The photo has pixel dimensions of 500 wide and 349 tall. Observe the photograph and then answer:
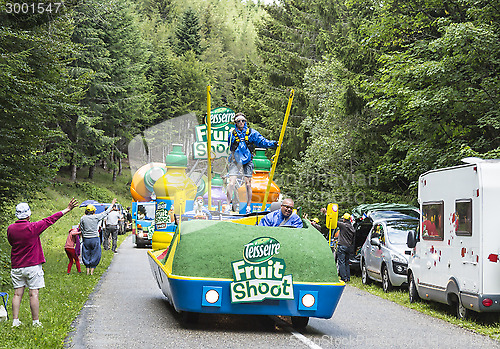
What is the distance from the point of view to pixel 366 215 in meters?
20.7

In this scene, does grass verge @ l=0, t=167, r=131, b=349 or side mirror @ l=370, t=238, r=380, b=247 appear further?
side mirror @ l=370, t=238, r=380, b=247

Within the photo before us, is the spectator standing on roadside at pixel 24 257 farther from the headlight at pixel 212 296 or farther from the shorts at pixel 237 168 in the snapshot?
the shorts at pixel 237 168

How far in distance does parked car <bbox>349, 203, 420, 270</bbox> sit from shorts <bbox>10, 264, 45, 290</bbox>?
39.7 feet

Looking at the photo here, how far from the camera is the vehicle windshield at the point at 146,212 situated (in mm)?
32062

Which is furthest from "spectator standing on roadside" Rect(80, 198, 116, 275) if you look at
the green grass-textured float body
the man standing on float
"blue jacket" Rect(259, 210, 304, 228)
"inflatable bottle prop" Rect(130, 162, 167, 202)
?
"inflatable bottle prop" Rect(130, 162, 167, 202)

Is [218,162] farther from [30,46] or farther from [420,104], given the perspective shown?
[420,104]

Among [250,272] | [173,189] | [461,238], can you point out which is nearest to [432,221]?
[461,238]

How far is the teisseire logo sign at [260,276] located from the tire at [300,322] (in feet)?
3.18

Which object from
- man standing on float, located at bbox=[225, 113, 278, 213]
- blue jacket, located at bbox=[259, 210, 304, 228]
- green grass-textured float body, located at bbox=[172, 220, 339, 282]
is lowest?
green grass-textured float body, located at bbox=[172, 220, 339, 282]

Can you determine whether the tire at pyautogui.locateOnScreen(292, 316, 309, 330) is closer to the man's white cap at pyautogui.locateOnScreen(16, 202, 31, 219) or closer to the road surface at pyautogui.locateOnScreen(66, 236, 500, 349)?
the road surface at pyautogui.locateOnScreen(66, 236, 500, 349)

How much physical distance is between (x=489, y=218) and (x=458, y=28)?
833 cm

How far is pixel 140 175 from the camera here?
32.2m

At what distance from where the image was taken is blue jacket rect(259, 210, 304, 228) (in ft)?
34.4

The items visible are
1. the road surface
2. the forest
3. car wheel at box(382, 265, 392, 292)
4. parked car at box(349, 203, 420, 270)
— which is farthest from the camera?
parked car at box(349, 203, 420, 270)
